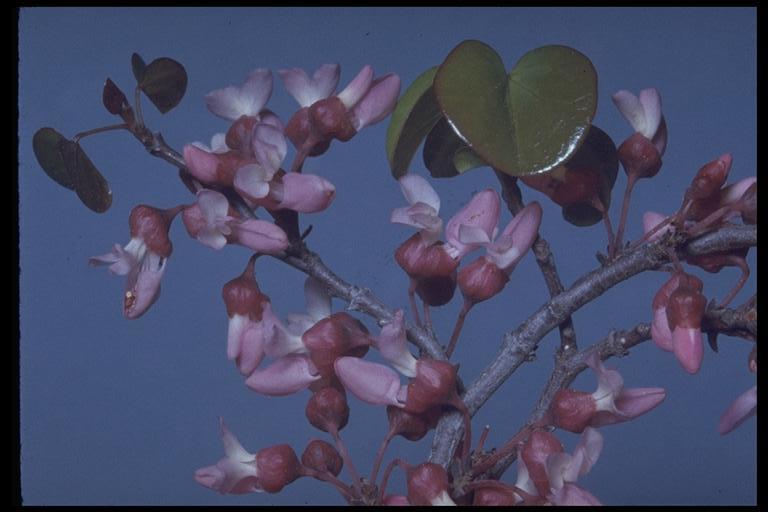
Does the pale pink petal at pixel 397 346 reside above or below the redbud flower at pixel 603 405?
above

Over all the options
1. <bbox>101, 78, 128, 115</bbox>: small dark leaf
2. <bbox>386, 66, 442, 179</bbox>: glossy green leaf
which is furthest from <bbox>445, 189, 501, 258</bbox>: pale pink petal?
<bbox>101, 78, 128, 115</bbox>: small dark leaf

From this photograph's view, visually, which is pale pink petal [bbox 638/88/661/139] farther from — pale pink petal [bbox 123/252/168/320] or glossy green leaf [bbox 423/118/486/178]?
pale pink petal [bbox 123/252/168/320]

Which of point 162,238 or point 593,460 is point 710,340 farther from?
point 162,238

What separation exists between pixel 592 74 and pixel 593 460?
318 millimetres

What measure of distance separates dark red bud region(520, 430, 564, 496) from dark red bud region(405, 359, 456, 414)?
8 centimetres

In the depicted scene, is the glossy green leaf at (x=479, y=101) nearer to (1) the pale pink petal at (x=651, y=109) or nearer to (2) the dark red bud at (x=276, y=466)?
(1) the pale pink petal at (x=651, y=109)

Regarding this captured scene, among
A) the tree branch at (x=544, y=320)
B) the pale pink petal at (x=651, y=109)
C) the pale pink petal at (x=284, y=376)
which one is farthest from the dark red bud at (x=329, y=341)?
the pale pink petal at (x=651, y=109)

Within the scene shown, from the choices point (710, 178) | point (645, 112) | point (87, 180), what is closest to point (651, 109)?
point (645, 112)

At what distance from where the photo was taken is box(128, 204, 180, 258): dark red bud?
2.51 ft

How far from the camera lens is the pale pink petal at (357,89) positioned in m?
0.79

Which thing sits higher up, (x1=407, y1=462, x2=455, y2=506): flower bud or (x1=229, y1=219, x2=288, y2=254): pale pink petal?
(x1=229, y1=219, x2=288, y2=254): pale pink petal

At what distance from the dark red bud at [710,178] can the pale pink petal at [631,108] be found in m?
0.10

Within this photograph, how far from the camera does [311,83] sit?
32.6 inches

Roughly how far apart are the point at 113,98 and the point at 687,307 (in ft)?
1.75
